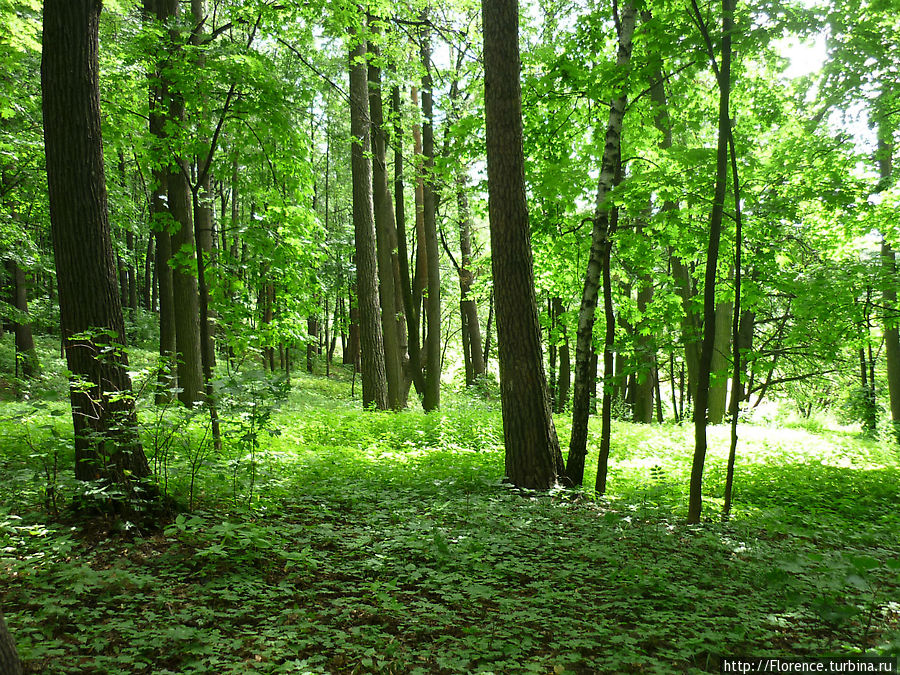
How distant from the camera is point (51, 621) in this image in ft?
9.85

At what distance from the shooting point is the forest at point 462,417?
3154 mm

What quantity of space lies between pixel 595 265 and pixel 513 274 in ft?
3.83

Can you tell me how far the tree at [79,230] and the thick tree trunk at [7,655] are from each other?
2.47m

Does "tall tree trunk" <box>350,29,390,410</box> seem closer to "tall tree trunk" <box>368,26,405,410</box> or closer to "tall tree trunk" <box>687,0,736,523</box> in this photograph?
"tall tree trunk" <box>368,26,405,410</box>

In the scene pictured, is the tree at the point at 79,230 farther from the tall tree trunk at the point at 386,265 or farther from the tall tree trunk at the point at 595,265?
the tall tree trunk at the point at 386,265

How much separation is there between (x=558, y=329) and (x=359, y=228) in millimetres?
5912

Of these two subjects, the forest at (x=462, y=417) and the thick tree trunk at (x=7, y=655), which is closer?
the thick tree trunk at (x=7, y=655)

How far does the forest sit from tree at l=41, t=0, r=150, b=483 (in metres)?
0.02

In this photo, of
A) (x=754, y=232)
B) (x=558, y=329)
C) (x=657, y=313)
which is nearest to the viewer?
(x=754, y=232)

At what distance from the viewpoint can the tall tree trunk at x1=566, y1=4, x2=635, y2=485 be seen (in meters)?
6.36

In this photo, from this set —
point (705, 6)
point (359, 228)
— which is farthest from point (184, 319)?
point (705, 6)

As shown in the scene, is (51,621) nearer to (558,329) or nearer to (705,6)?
(705,6)

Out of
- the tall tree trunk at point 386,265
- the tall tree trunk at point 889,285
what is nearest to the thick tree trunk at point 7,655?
the tall tree trunk at point 386,265

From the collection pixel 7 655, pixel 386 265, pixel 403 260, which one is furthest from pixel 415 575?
pixel 403 260
